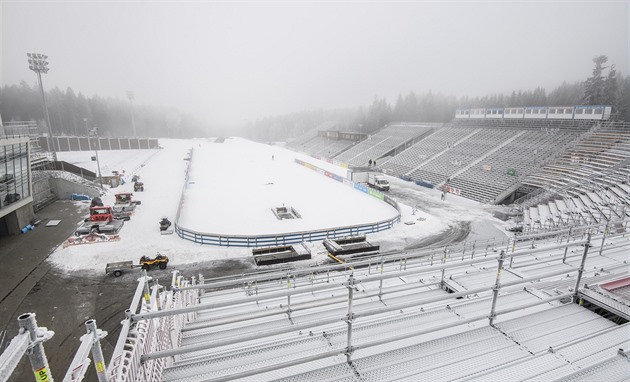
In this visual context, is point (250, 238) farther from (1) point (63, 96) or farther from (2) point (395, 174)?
(1) point (63, 96)

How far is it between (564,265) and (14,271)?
85.0 feet

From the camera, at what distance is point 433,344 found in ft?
16.7

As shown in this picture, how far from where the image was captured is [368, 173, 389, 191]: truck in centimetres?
3900

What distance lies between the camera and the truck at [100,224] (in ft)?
74.6

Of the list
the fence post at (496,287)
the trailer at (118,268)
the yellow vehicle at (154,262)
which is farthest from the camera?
the yellow vehicle at (154,262)

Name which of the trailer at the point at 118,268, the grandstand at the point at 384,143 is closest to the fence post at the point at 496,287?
the trailer at the point at 118,268

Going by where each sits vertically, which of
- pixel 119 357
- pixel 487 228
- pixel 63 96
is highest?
pixel 63 96

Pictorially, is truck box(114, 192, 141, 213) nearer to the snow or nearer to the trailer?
the snow

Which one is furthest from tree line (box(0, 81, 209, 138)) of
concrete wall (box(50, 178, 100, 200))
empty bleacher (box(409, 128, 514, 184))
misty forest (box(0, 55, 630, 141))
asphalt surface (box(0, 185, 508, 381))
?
empty bleacher (box(409, 128, 514, 184))

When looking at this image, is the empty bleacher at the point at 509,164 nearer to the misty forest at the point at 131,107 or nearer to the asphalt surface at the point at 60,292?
the asphalt surface at the point at 60,292

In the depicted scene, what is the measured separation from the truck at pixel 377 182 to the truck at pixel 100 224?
2794 cm

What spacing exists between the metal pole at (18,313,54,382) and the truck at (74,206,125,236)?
24.0 m

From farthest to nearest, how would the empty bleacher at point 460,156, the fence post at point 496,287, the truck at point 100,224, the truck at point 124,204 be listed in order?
the empty bleacher at point 460,156, the truck at point 124,204, the truck at point 100,224, the fence post at point 496,287

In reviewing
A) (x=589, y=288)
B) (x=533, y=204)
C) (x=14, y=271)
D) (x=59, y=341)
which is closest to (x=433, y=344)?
(x=589, y=288)
